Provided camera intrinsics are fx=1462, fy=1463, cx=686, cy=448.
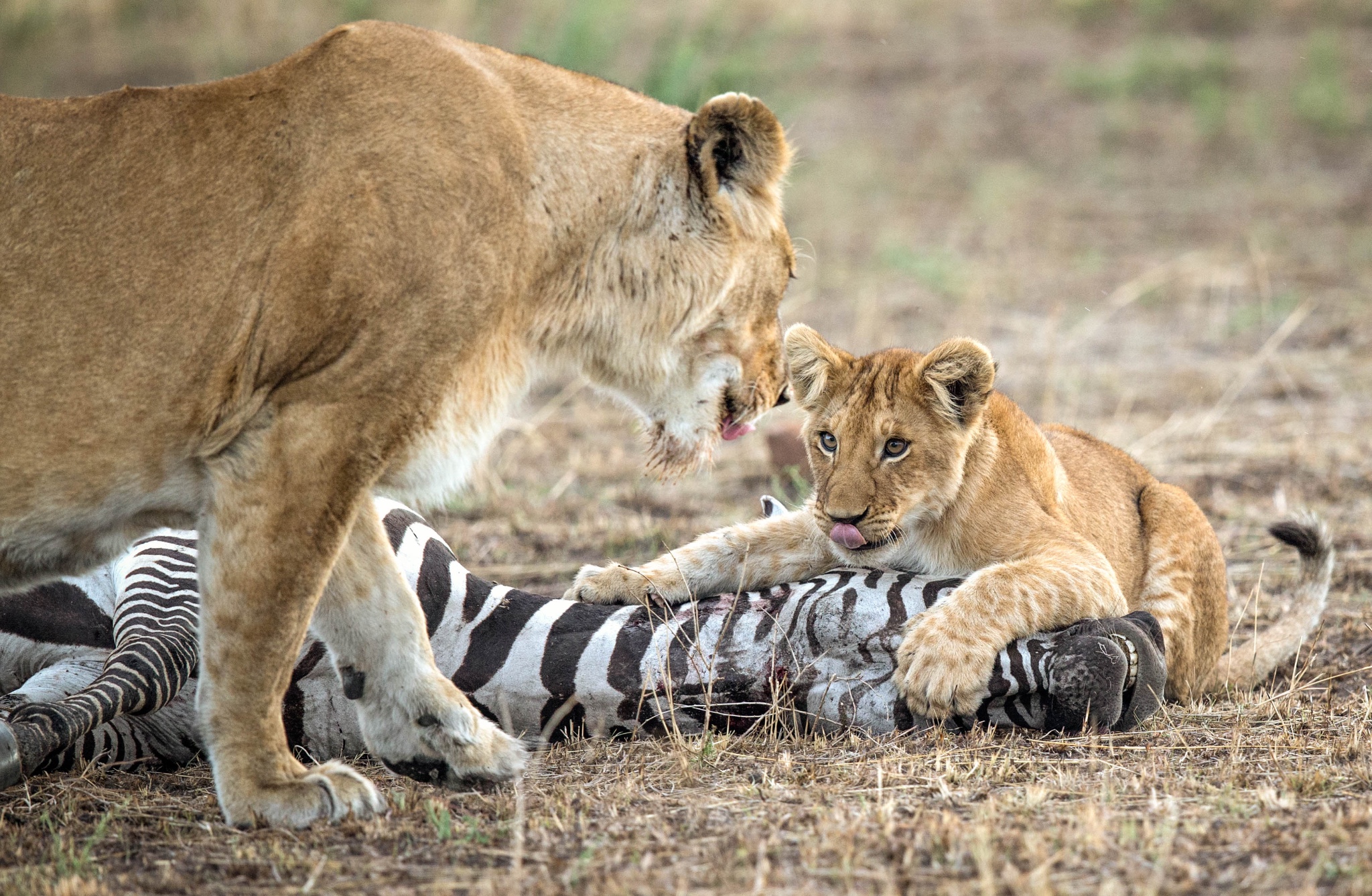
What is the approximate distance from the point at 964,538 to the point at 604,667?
1.00 metres

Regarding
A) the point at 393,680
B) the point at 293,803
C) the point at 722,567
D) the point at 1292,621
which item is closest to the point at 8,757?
the point at 293,803

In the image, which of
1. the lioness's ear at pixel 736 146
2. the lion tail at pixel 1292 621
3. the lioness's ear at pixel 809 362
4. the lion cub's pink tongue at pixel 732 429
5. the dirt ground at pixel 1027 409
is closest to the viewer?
the dirt ground at pixel 1027 409

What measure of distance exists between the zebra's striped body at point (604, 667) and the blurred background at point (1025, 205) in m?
1.36

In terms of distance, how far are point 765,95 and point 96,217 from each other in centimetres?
718

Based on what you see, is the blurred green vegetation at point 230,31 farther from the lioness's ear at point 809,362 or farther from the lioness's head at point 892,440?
the lioness's head at point 892,440

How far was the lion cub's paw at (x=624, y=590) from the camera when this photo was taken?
12.6 ft

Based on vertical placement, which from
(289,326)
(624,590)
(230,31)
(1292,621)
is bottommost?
(230,31)

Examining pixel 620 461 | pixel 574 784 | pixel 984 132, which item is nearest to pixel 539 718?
pixel 574 784

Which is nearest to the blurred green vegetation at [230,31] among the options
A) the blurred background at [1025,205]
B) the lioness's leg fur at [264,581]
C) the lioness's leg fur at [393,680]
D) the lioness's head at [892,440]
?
the blurred background at [1025,205]

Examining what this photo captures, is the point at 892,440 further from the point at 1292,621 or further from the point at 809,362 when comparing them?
the point at 1292,621

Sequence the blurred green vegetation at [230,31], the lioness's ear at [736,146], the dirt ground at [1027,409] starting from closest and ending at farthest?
the dirt ground at [1027,409]
the lioness's ear at [736,146]
the blurred green vegetation at [230,31]

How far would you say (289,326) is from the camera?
2.83 m

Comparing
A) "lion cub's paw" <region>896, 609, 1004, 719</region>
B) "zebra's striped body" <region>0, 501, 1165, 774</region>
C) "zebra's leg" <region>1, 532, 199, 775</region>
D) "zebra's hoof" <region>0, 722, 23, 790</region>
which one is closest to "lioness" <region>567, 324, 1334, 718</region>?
"lion cub's paw" <region>896, 609, 1004, 719</region>

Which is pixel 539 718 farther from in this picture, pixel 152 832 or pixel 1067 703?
pixel 1067 703
